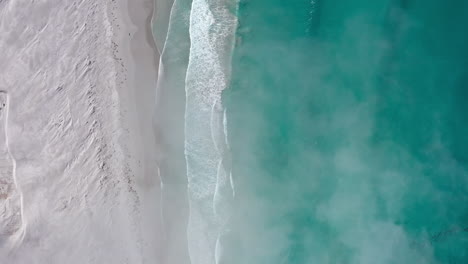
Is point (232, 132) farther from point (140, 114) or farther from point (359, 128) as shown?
point (359, 128)

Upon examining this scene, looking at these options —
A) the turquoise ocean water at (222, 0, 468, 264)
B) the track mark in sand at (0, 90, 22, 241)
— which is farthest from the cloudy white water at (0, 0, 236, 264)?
the turquoise ocean water at (222, 0, 468, 264)

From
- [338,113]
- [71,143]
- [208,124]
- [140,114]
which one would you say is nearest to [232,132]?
[208,124]

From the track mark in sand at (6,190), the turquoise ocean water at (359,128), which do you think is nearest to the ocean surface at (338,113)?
the turquoise ocean water at (359,128)

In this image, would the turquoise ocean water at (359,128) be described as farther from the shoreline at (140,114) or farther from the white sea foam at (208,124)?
the shoreline at (140,114)

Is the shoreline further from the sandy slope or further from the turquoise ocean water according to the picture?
the turquoise ocean water

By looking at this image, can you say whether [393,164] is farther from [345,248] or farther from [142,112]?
[142,112]

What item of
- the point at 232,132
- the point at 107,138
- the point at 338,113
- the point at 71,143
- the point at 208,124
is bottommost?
the point at 71,143
